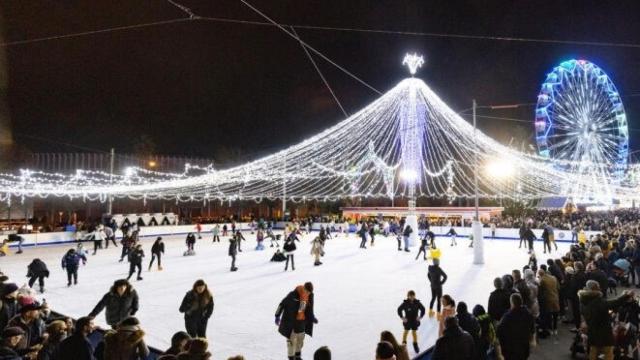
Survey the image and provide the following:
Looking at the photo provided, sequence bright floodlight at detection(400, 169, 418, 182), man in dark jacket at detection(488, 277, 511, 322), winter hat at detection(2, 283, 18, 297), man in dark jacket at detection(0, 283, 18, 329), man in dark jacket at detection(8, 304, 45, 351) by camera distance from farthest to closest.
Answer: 1. bright floodlight at detection(400, 169, 418, 182)
2. man in dark jacket at detection(488, 277, 511, 322)
3. winter hat at detection(2, 283, 18, 297)
4. man in dark jacket at detection(0, 283, 18, 329)
5. man in dark jacket at detection(8, 304, 45, 351)

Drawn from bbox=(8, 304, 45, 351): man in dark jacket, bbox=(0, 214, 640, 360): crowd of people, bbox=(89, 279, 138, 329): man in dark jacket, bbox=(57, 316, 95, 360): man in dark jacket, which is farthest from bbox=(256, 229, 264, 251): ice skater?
bbox=(57, 316, 95, 360): man in dark jacket

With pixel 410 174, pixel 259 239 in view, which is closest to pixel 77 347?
pixel 410 174

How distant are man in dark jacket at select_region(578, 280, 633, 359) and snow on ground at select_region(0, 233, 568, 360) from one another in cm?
232

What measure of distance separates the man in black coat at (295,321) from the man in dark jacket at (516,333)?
2658 mm

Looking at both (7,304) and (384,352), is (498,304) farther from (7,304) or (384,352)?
(7,304)

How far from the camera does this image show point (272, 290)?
11094 mm

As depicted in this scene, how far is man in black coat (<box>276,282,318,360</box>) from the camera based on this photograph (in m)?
5.99

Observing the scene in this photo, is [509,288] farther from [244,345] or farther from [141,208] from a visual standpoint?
[141,208]

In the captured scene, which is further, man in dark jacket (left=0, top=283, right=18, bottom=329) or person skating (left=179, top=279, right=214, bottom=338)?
person skating (left=179, top=279, right=214, bottom=338)

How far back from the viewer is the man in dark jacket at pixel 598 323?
541 cm

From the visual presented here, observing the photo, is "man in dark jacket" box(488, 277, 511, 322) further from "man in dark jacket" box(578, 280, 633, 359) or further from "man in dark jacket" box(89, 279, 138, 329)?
"man in dark jacket" box(89, 279, 138, 329)

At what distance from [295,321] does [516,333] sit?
293 cm

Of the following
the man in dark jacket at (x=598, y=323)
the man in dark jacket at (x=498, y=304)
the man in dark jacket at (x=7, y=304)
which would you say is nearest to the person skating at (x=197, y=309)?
the man in dark jacket at (x=7, y=304)

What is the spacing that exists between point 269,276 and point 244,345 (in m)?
6.55
